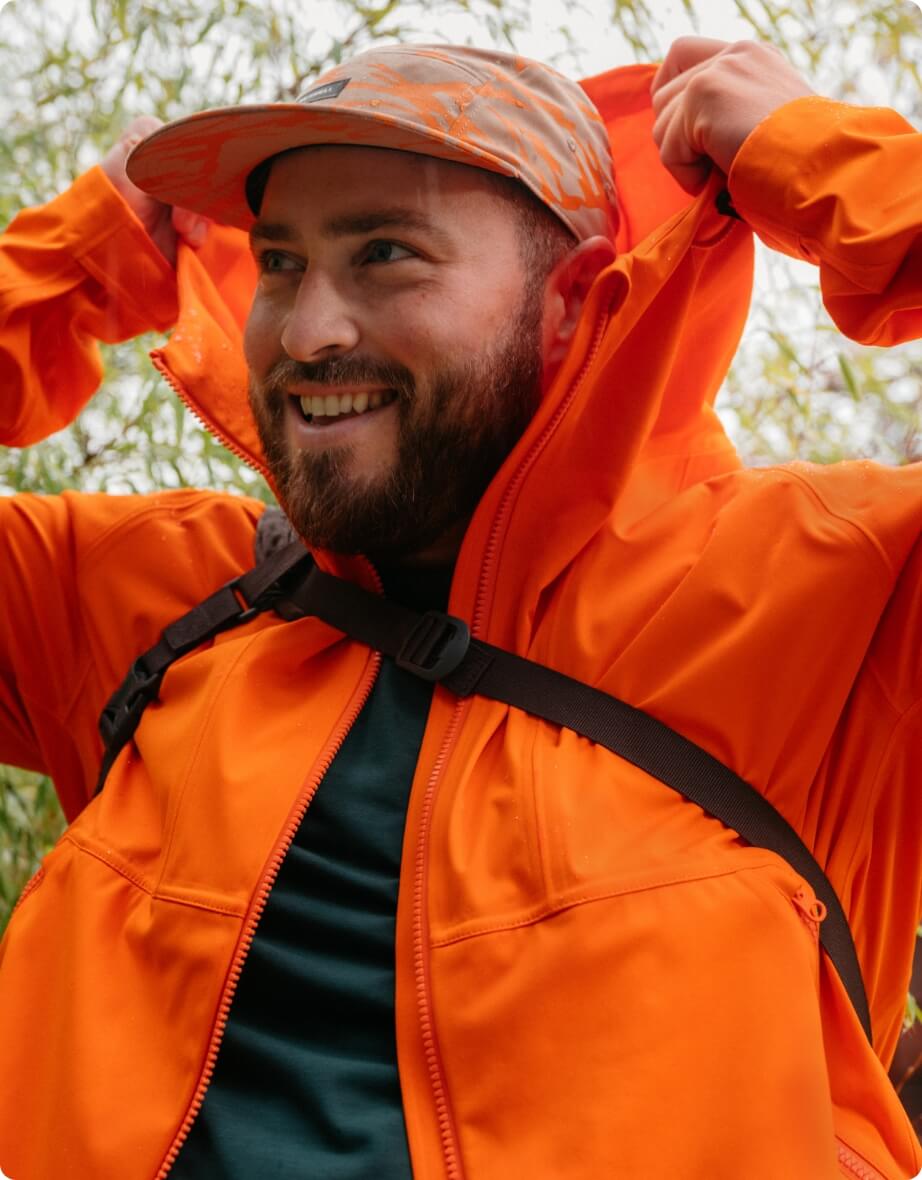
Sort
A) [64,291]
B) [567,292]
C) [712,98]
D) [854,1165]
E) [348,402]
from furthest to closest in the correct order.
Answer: [64,291]
[567,292]
[348,402]
[712,98]
[854,1165]

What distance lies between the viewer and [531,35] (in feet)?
4.63

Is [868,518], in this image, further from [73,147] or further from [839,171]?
[73,147]

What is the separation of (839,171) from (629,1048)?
761 millimetres

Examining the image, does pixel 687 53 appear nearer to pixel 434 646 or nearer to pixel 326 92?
pixel 326 92

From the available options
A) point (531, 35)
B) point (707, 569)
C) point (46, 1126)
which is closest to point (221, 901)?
point (46, 1126)

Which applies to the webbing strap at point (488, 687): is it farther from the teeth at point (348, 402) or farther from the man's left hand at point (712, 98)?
the man's left hand at point (712, 98)

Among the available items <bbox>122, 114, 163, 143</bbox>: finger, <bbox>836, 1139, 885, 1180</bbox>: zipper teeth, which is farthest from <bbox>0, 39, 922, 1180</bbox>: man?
<bbox>122, 114, 163, 143</bbox>: finger

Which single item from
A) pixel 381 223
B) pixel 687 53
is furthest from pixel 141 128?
pixel 687 53

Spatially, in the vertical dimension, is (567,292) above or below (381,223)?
below

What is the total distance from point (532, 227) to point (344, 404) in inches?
11.1

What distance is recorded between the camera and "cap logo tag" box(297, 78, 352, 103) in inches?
50.4

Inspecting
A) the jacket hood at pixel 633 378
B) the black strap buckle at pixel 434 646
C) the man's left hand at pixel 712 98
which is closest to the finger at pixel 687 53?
the man's left hand at pixel 712 98

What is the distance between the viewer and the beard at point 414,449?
1.28 meters

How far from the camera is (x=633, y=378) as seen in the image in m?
1.27
